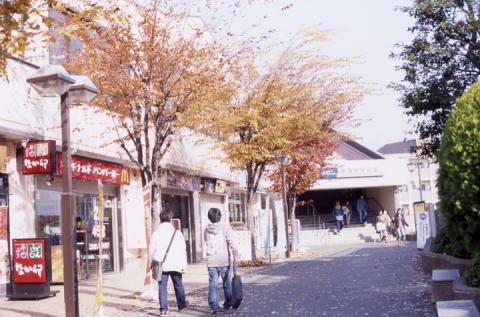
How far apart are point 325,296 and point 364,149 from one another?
39.5 metres

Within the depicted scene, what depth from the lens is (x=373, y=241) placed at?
40.3 m

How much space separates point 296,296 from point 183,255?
2.59 meters

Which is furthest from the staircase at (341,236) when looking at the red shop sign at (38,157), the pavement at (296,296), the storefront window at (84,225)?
the red shop sign at (38,157)

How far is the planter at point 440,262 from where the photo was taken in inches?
390

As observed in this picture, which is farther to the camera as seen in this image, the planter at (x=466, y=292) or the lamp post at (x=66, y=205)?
the lamp post at (x=66, y=205)

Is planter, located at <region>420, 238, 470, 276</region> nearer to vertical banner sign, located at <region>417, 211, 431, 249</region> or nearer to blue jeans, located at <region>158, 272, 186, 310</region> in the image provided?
vertical banner sign, located at <region>417, 211, 431, 249</region>

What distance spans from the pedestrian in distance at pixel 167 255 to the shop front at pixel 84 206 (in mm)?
3673

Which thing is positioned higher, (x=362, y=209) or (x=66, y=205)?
(x=66, y=205)

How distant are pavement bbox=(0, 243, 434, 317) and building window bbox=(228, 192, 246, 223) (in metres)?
16.3

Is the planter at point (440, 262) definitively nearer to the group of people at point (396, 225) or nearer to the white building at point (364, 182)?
the group of people at point (396, 225)

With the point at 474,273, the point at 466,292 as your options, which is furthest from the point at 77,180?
the point at 466,292

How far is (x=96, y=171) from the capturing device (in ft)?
57.4

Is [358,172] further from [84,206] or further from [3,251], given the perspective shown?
[3,251]

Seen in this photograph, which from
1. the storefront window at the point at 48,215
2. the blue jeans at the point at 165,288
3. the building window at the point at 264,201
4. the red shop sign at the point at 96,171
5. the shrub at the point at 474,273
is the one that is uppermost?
the red shop sign at the point at 96,171
